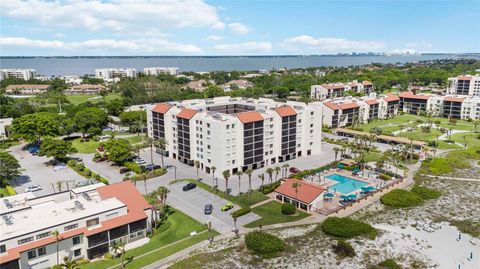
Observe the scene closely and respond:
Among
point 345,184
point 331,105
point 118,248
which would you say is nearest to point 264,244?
point 118,248

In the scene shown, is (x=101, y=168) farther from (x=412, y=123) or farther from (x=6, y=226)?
(x=412, y=123)

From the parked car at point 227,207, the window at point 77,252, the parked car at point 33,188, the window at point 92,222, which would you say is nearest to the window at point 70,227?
the window at point 92,222

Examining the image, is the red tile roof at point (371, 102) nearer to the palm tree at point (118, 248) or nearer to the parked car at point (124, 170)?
the parked car at point (124, 170)

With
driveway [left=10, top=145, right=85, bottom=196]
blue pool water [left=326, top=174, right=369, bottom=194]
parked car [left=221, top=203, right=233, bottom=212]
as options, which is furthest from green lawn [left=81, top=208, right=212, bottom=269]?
blue pool water [left=326, top=174, right=369, bottom=194]

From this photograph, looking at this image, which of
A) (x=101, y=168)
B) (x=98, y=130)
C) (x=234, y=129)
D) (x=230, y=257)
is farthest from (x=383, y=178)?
(x=98, y=130)

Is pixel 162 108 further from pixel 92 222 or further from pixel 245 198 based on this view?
pixel 92 222

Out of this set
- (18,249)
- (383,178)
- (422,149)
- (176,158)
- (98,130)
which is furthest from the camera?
(98,130)
